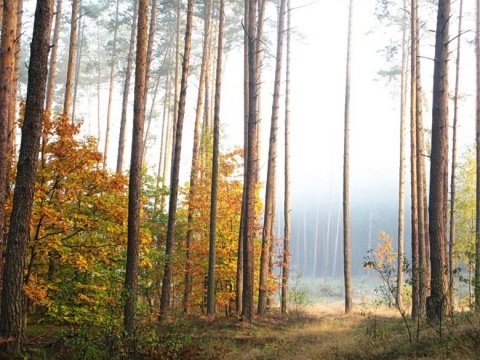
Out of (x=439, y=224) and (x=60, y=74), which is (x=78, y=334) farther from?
(x=60, y=74)

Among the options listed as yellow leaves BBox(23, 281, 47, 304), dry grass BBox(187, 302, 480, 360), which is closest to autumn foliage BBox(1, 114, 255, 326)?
yellow leaves BBox(23, 281, 47, 304)

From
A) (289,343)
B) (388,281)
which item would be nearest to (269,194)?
(289,343)

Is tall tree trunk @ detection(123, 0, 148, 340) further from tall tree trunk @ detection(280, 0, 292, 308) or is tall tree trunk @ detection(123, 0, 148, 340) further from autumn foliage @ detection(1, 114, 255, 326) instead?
tall tree trunk @ detection(280, 0, 292, 308)

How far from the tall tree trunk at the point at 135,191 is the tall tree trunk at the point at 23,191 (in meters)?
1.91

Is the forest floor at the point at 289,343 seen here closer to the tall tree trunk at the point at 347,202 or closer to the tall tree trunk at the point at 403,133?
the tall tree trunk at the point at 347,202

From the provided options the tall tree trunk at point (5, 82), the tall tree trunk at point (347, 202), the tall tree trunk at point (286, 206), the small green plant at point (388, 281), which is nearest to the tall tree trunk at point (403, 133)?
the small green plant at point (388, 281)

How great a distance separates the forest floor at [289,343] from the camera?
6730 mm

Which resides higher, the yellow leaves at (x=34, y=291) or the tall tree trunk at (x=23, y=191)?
the tall tree trunk at (x=23, y=191)

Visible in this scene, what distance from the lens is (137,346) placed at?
7.21 meters

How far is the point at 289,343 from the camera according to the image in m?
10.9

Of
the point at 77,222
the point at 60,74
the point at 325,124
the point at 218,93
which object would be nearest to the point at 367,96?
the point at 325,124

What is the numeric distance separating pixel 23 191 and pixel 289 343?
287 inches

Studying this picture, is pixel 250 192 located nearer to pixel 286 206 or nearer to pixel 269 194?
pixel 269 194

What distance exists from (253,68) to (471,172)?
16.3 metres
